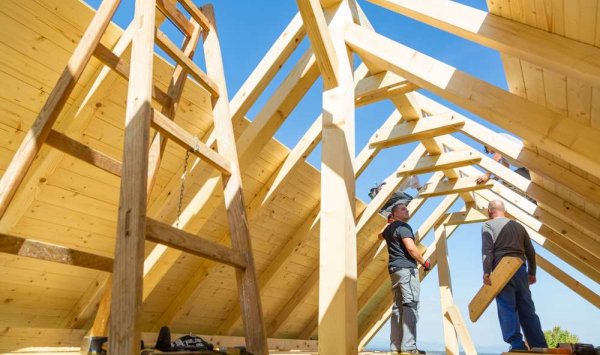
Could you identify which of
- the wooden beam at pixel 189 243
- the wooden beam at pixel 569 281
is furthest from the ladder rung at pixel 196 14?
the wooden beam at pixel 569 281

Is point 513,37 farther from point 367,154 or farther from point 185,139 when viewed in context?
point 367,154

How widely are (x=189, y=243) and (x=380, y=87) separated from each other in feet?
7.37

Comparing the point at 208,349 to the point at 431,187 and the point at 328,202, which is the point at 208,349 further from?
the point at 431,187

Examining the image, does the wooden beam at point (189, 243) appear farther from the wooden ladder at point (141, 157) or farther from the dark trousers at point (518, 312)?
the dark trousers at point (518, 312)

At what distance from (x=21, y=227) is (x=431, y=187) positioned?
430cm

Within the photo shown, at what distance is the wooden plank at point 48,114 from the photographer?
136cm

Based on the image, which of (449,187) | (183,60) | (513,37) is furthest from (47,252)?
(449,187)

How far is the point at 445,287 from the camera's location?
5570mm

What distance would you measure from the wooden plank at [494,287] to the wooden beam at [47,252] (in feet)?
7.38

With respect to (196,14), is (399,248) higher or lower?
lower

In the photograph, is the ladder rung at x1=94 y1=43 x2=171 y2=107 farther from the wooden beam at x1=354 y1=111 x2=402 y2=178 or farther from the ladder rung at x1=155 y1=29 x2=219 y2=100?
the wooden beam at x1=354 y1=111 x2=402 y2=178

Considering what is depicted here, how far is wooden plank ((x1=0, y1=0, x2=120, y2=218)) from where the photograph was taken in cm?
136

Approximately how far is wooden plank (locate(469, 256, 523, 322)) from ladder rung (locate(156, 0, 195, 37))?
2.32m

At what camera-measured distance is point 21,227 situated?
249 centimetres
